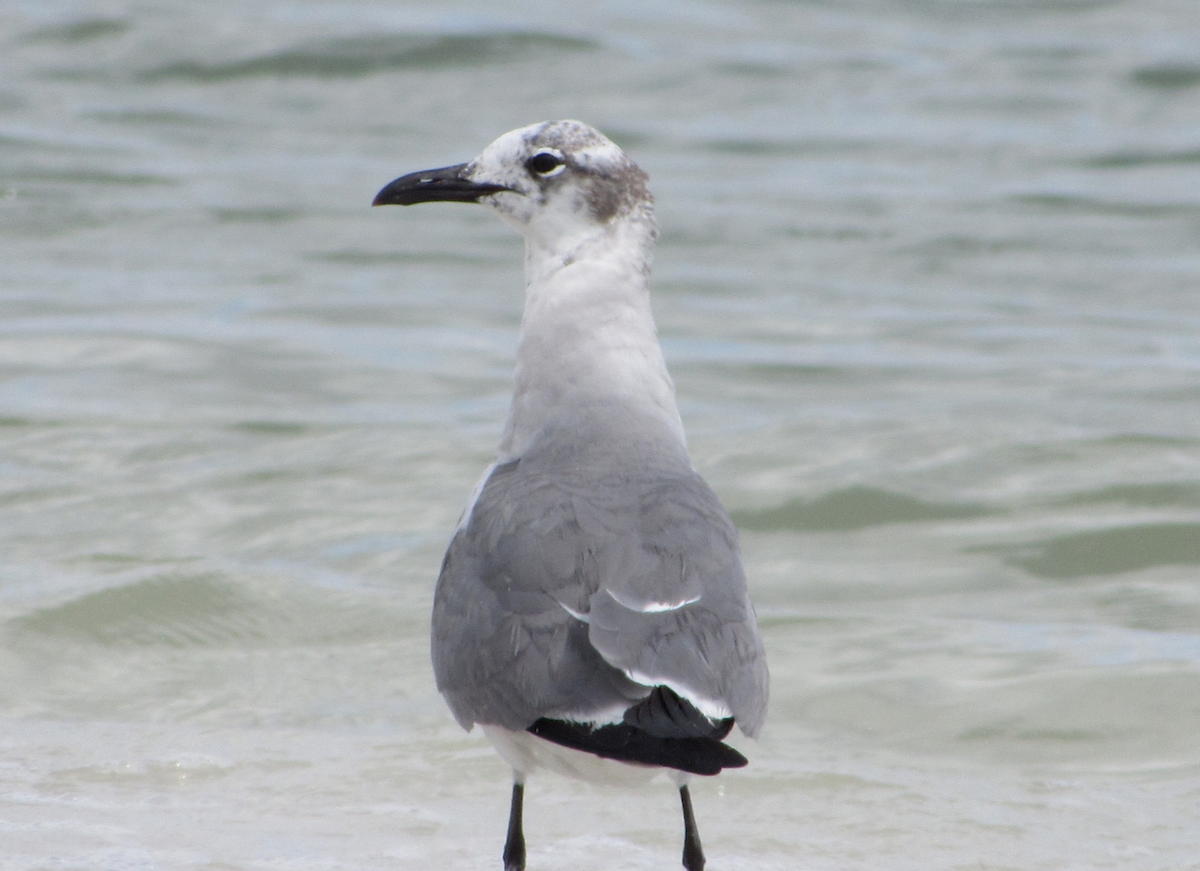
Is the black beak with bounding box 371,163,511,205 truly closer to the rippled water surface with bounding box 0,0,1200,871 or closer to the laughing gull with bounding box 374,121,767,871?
the laughing gull with bounding box 374,121,767,871

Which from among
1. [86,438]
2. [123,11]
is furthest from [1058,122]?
[86,438]

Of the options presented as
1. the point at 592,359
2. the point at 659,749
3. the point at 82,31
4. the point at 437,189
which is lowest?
the point at 659,749

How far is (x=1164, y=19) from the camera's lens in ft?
67.9

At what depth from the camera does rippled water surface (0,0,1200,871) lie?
18.1 ft

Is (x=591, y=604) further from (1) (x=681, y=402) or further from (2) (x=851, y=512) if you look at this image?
(1) (x=681, y=402)

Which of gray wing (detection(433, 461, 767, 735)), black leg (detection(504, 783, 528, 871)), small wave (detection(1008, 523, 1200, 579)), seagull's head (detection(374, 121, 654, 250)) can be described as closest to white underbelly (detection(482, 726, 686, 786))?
gray wing (detection(433, 461, 767, 735))

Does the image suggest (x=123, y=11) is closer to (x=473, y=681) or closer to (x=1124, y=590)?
(x=1124, y=590)

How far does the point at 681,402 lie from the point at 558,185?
17.3 feet

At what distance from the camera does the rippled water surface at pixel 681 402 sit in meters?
5.50

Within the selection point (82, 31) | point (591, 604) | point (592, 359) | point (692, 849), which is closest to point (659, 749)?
point (591, 604)

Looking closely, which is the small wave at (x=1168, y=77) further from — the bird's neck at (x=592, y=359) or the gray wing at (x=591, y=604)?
the gray wing at (x=591, y=604)

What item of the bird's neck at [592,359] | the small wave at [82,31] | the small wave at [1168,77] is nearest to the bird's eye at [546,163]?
the bird's neck at [592,359]

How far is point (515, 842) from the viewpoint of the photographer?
4.57 meters

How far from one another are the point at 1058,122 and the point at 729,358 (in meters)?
7.87
